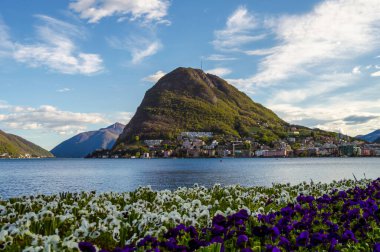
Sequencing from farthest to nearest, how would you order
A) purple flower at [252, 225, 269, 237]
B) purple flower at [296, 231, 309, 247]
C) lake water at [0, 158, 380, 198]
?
lake water at [0, 158, 380, 198] → purple flower at [252, 225, 269, 237] → purple flower at [296, 231, 309, 247]

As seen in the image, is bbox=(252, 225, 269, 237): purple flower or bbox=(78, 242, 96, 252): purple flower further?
bbox=(252, 225, 269, 237): purple flower

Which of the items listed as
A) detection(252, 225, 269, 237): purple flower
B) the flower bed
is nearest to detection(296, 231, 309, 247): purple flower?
the flower bed

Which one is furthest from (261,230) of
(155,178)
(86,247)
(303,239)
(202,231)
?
(155,178)

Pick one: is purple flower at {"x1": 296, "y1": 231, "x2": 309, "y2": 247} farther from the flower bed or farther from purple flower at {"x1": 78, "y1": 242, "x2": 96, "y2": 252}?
purple flower at {"x1": 78, "y1": 242, "x2": 96, "y2": 252}

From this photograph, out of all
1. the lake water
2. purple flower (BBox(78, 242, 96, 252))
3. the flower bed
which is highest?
purple flower (BBox(78, 242, 96, 252))

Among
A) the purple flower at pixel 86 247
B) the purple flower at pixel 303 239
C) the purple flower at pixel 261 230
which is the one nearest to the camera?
the purple flower at pixel 86 247

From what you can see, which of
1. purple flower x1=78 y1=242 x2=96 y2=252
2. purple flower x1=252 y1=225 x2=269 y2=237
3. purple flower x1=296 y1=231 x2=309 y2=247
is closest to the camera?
purple flower x1=78 y1=242 x2=96 y2=252

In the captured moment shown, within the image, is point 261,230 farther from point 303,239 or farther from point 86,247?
point 86,247

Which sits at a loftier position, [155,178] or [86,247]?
[86,247]

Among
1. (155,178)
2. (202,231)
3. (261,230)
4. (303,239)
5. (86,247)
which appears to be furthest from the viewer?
(155,178)

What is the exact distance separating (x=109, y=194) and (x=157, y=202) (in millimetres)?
5108

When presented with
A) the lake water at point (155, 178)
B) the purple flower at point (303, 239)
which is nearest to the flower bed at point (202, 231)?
the purple flower at point (303, 239)

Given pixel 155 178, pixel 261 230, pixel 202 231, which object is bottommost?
pixel 155 178

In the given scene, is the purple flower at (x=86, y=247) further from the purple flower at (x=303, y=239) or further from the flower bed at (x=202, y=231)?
the purple flower at (x=303, y=239)
